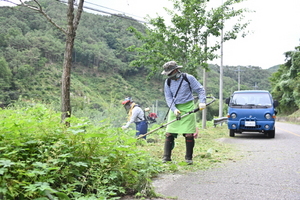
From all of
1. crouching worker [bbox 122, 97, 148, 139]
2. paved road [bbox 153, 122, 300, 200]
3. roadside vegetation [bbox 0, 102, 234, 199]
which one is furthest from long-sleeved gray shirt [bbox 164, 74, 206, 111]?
crouching worker [bbox 122, 97, 148, 139]

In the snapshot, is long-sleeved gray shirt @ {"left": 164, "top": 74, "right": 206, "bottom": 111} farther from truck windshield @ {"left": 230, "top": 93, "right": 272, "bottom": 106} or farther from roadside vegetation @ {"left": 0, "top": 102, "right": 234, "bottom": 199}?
truck windshield @ {"left": 230, "top": 93, "right": 272, "bottom": 106}

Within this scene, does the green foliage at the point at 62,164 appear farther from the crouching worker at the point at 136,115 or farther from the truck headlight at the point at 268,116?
the truck headlight at the point at 268,116

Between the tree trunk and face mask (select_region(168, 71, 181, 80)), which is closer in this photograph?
the tree trunk

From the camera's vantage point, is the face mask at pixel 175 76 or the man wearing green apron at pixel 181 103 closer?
the man wearing green apron at pixel 181 103

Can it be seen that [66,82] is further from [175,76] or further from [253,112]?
[253,112]

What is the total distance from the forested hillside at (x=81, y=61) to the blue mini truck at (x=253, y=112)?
6031 cm

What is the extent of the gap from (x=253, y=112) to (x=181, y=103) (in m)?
7.14

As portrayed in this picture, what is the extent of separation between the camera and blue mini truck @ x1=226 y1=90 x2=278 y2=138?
11672 mm

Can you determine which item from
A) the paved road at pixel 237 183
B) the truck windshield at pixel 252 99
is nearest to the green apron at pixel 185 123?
the paved road at pixel 237 183

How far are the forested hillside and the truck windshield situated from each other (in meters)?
60.2

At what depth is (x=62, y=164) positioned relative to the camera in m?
2.98

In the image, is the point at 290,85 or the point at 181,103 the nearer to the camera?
the point at 181,103

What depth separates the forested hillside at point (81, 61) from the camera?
3027 inches

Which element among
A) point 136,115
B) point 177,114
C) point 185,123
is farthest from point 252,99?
point 177,114
